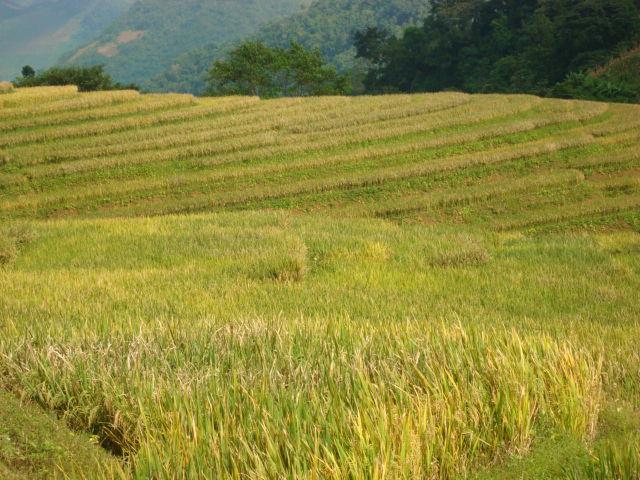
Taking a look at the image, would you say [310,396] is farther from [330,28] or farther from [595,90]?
[330,28]

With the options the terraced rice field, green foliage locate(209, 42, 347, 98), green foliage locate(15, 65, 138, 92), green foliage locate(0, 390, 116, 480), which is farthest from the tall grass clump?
green foliage locate(209, 42, 347, 98)

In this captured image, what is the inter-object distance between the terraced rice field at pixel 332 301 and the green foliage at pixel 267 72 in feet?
113

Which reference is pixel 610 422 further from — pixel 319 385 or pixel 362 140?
pixel 362 140

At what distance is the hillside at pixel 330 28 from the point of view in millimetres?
126562

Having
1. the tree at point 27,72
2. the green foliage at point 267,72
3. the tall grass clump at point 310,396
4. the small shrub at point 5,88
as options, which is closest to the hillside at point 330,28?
the green foliage at point 267,72

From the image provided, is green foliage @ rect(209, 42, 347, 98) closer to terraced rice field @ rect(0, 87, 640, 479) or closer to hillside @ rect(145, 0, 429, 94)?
terraced rice field @ rect(0, 87, 640, 479)

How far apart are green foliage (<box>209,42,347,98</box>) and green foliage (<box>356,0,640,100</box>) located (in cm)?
1004

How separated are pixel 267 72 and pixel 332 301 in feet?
187

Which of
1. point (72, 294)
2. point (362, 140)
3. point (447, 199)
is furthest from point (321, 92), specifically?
point (72, 294)

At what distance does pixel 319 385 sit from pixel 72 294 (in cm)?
487

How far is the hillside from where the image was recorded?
12656cm

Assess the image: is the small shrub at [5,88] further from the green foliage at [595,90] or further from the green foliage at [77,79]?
the green foliage at [595,90]

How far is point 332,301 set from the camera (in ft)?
25.4

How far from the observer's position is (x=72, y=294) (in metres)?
7.82
